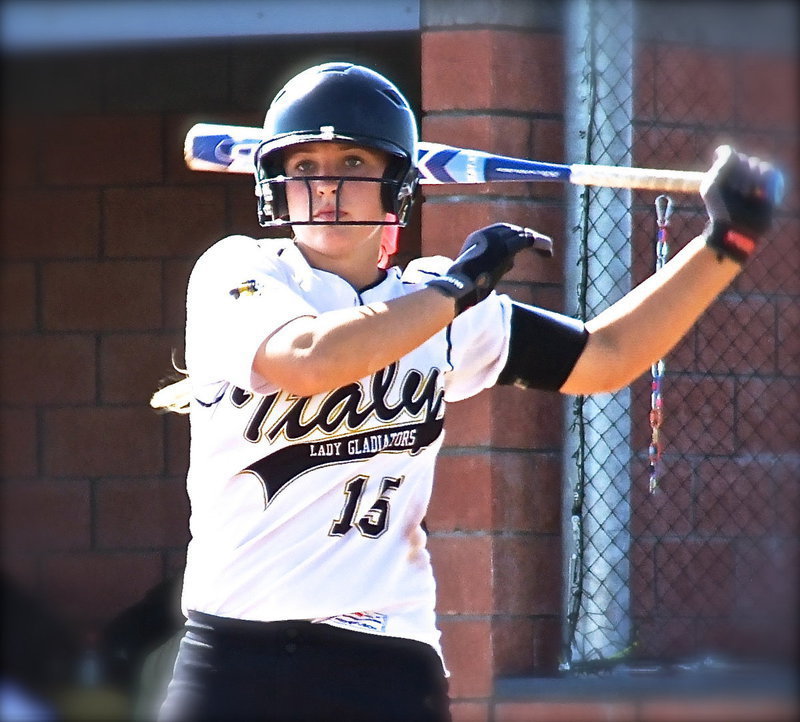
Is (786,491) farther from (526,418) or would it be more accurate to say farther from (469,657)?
(469,657)

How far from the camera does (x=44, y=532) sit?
5.07 m

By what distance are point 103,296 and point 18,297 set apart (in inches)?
10.6

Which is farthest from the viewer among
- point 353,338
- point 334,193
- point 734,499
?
point 734,499

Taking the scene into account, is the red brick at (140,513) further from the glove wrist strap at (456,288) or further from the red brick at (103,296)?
the glove wrist strap at (456,288)

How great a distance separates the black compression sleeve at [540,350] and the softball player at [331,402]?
56mm

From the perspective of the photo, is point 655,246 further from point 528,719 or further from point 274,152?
point 274,152

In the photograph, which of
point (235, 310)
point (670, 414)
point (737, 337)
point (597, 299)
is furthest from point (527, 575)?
point (235, 310)

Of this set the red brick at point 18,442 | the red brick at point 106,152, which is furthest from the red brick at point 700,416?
the red brick at point 18,442

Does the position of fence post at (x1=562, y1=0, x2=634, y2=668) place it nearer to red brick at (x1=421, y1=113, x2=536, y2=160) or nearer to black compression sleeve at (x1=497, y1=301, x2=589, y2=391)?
red brick at (x1=421, y1=113, x2=536, y2=160)

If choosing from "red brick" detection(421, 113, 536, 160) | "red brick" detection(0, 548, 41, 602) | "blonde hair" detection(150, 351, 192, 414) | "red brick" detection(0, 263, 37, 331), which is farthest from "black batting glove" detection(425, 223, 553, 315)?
"red brick" detection(0, 263, 37, 331)

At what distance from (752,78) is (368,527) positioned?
5.26 feet

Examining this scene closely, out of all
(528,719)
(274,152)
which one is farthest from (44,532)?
(274,152)

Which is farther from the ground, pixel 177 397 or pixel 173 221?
pixel 173 221

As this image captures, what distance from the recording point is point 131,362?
5105mm
